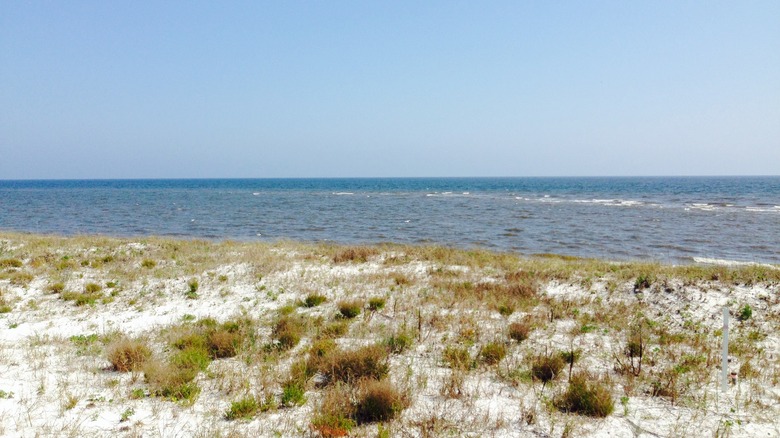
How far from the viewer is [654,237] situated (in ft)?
95.2

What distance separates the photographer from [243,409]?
621cm

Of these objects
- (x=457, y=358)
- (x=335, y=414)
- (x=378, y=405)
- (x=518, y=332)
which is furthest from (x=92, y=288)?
(x=518, y=332)

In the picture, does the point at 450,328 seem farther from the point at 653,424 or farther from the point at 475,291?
the point at 653,424

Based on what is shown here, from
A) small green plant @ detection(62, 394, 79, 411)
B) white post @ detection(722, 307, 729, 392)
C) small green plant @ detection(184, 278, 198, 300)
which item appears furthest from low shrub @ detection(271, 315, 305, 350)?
white post @ detection(722, 307, 729, 392)

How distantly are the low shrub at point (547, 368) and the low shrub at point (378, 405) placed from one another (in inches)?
100

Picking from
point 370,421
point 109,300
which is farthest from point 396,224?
point 370,421

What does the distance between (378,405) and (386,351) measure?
2.21 meters

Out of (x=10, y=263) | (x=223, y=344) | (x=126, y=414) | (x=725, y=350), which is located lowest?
(x=126, y=414)

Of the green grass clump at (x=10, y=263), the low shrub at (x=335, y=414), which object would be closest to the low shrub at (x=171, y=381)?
the low shrub at (x=335, y=414)

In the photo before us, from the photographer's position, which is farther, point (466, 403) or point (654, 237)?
point (654, 237)

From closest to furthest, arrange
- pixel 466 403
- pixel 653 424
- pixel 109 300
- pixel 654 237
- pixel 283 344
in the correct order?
pixel 653 424 < pixel 466 403 < pixel 283 344 < pixel 109 300 < pixel 654 237

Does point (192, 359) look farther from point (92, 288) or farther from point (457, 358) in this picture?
point (92, 288)

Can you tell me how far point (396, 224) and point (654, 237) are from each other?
1865 cm

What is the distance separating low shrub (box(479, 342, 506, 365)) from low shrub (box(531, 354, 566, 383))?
60cm
